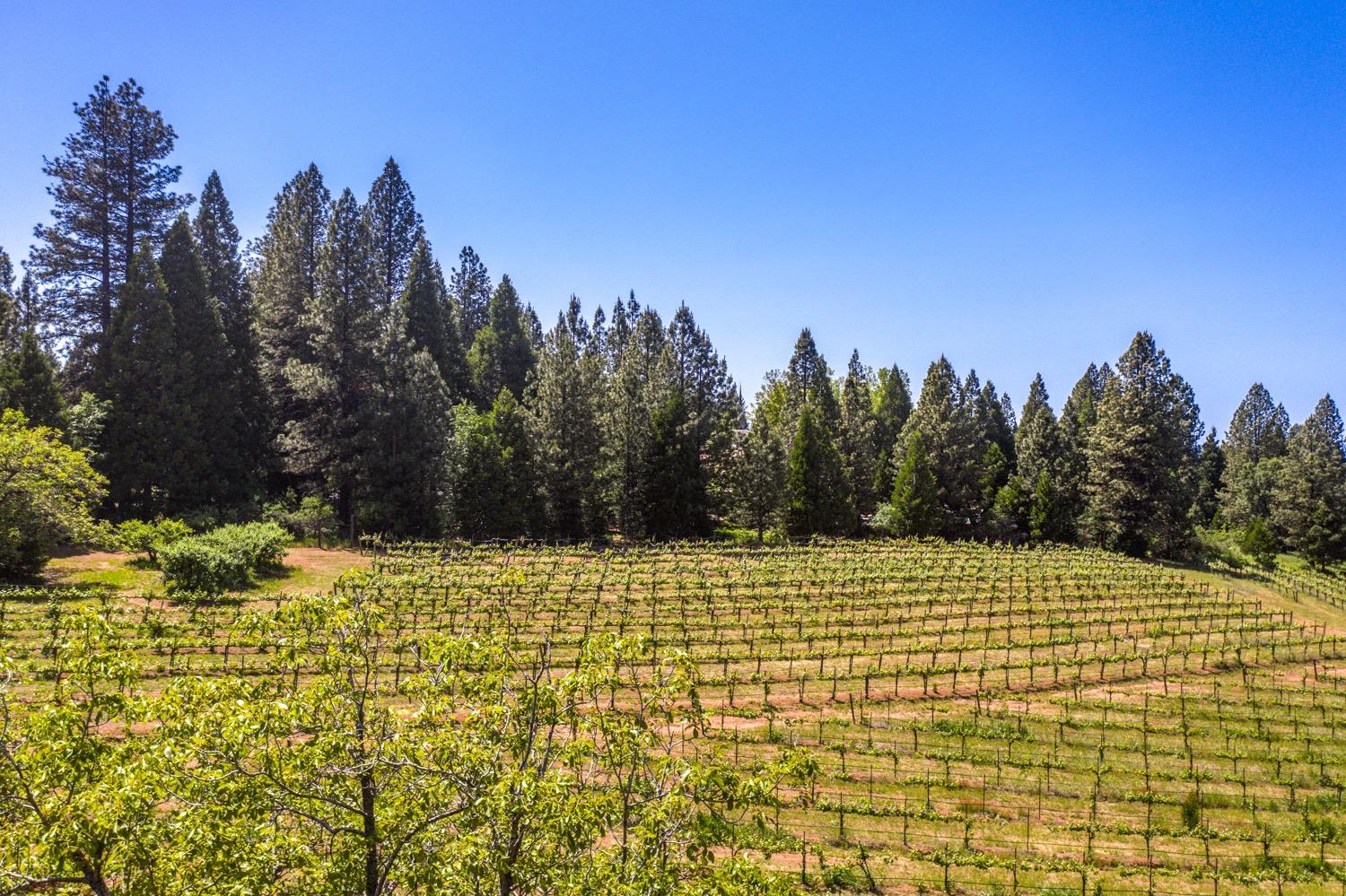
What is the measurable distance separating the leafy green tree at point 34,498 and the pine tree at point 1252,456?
85.9 metres

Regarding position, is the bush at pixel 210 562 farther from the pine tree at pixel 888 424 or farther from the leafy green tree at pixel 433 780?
the pine tree at pixel 888 424

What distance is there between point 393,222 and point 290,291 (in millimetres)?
19049

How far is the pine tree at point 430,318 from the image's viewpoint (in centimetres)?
6194

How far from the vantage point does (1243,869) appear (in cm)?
1536

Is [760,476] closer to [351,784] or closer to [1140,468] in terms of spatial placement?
[1140,468]

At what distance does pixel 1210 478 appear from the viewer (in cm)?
8331

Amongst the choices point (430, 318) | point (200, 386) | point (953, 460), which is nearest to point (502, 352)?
point (430, 318)

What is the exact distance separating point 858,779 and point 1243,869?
26.6 feet

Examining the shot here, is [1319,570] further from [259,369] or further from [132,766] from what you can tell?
[259,369]

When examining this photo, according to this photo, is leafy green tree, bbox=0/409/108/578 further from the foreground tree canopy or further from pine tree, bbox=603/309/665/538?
pine tree, bbox=603/309/665/538

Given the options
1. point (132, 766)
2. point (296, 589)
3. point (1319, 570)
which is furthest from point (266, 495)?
point (1319, 570)

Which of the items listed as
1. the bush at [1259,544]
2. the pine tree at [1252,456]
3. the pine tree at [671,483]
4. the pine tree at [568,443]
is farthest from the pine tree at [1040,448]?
the pine tree at [568,443]

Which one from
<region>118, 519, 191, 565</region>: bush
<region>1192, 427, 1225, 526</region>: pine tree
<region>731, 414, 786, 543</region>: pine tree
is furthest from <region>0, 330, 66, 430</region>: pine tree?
<region>1192, 427, 1225, 526</region>: pine tree

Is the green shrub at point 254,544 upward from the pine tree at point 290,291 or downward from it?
downward
